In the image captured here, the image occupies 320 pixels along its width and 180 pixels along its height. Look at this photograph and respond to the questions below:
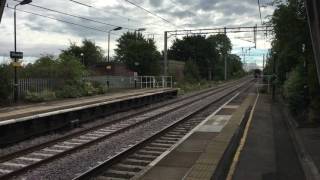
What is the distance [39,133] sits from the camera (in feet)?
63.4

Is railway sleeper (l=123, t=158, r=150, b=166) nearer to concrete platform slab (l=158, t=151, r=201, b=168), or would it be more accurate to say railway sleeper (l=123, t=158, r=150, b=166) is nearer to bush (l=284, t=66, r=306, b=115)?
concrete platform slab (l=158, t=151, r=201, b=168)

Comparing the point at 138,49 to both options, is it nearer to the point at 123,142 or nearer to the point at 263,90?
the point at 263,90

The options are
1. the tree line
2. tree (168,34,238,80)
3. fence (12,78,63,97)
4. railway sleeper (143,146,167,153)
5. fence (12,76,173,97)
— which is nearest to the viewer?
railway sleeper (143,146,167,153)

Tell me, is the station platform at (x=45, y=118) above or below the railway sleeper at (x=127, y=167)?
above

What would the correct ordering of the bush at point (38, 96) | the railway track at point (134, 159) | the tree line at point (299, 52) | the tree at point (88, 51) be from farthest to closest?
1. the tree at point (88, 51)
2. the bush at point (38, 96)
3. the tree line at point (299, 52)
4. the railway track at point (134, 159)

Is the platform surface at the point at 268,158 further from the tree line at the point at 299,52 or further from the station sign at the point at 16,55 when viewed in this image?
the station sign at the point at 16,55

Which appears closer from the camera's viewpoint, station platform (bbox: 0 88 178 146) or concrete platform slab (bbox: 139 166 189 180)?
concrete platform slab (bbox: 139 166 189 180)

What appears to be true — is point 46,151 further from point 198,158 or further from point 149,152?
point 198,158

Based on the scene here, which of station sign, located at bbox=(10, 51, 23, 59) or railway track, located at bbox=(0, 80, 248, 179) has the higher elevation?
station sign, located at bbox=(10, 51, 23, 59)

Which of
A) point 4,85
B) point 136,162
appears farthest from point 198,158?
point 4,85

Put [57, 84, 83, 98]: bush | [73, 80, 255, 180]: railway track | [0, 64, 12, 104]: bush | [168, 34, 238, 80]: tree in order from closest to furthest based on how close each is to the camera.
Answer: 1. [73, 80, 255, 180]: railway track
2. [0, 64, 12, 104]: bush
3. [57, 84, 83, 98]: bush
4. [168, 34, 238, 80]: tree

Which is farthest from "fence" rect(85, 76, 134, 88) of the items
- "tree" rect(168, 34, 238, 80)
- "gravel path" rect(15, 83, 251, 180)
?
"tree" rect(168, 34, 238, 80)

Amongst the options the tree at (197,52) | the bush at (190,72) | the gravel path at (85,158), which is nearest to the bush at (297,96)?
the gravel path at (85,158)

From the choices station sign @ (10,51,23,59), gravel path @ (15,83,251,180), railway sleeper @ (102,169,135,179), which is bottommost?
railway sleeper @ (102,169,135,179)
